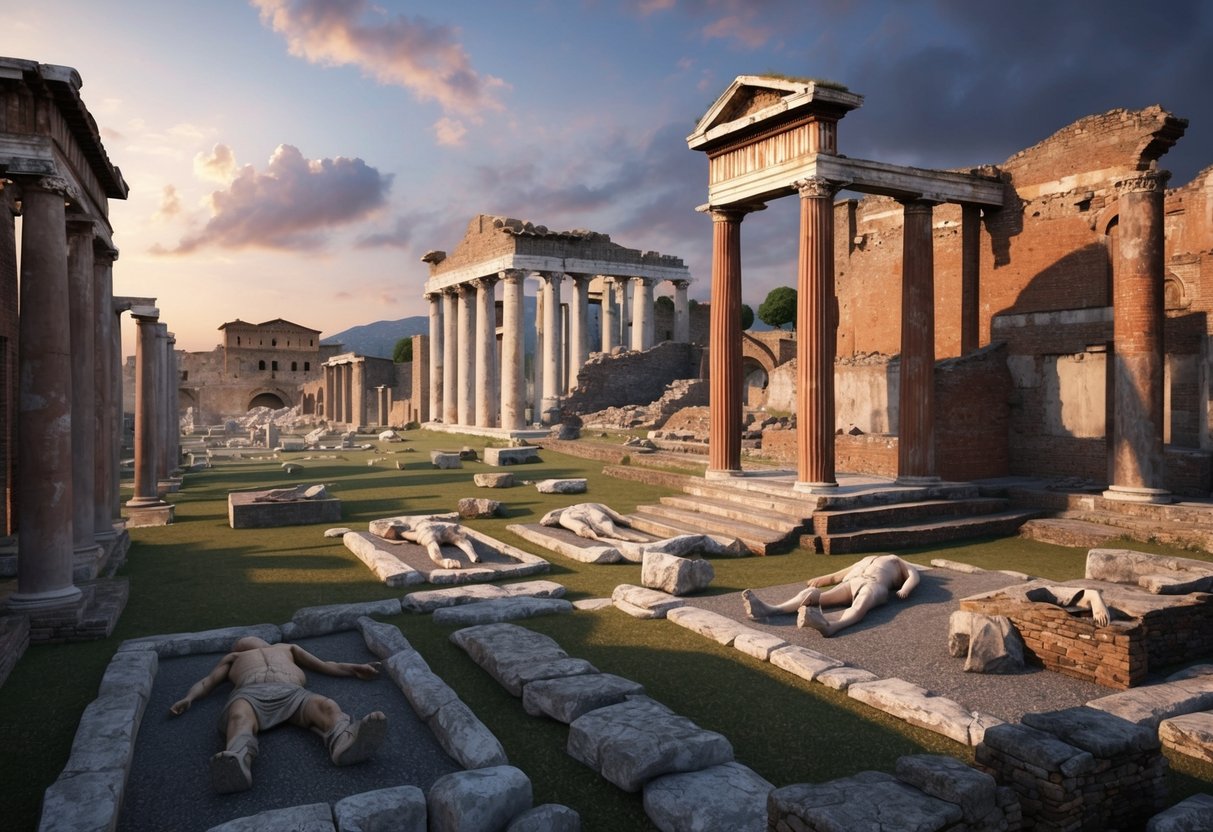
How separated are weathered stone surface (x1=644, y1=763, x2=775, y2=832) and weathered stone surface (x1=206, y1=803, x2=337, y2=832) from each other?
155 centimetres

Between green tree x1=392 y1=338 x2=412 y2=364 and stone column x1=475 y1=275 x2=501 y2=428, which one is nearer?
stone column x1=475 y1=275 x2=501 y2=428

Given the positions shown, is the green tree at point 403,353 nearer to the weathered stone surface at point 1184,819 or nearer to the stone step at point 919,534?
the stone step at point 919,534

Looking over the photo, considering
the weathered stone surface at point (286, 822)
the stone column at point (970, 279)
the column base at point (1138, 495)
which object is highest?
the stone column at point (970, 279)

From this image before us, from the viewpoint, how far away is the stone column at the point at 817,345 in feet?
40.5

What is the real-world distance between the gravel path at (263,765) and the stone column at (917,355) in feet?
33.2

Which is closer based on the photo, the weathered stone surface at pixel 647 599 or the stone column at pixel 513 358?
the weathered stone surface at pixel 647 599

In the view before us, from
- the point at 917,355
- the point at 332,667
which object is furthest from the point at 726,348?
the point at 332,667

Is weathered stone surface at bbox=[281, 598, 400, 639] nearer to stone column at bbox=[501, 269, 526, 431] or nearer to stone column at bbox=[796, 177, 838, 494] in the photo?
stone column at bbox=[796, 177, 838, 494]

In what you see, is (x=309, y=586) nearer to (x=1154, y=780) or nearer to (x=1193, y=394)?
(x=1154, y=780)

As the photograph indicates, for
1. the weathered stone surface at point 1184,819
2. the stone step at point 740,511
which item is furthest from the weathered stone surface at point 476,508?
the weathered stone surface at point 1184,819

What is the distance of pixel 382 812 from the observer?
3857 millimetres

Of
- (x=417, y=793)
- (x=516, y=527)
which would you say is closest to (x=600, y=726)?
(x=417, y=793)

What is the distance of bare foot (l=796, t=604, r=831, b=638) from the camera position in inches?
285

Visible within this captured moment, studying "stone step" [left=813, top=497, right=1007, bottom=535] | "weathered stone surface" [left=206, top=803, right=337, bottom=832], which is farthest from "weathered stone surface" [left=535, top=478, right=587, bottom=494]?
"weathered stone surface" [left=206, top=803, right=337, bottom=832]
